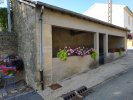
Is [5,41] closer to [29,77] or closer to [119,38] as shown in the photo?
[29,77]

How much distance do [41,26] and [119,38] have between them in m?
11.2

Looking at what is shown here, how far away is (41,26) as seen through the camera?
22.2 ft

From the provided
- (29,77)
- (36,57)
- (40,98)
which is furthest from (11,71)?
(40,98)

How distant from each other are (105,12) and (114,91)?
22398mm

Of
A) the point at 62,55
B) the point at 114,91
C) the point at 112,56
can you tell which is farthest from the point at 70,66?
the point at 112,56

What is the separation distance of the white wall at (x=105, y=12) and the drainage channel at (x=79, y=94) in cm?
2098

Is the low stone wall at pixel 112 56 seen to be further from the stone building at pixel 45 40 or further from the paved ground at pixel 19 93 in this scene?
the paved ground at pixel 19 93

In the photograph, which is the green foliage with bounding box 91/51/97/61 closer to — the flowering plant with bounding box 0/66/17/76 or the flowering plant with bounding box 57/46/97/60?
the flowering plant with bounding box 57/46/97/60

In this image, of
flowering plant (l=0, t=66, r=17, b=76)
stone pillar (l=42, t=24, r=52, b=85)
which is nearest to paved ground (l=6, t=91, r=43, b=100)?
stone pillar (l=42, t=24, r=52, b=85)

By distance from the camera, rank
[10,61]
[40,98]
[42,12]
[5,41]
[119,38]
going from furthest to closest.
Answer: [119,38], [5,41], [10,61], [42,12], [40,98]

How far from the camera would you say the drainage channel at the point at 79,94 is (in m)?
5.90

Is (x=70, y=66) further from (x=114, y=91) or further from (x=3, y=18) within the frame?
(x=3, y=18)

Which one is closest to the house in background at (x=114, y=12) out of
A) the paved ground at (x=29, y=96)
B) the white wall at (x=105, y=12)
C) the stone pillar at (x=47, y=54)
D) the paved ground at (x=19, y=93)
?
the white wall at (x=105, y=12)

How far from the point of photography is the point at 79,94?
20.2ft
